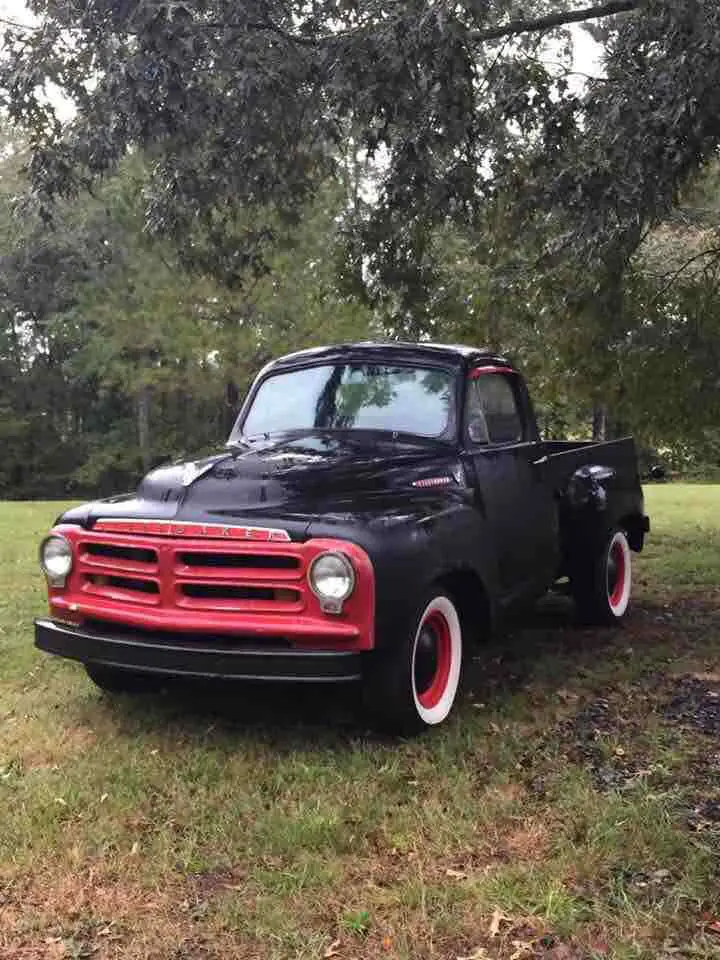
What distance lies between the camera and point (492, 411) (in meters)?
5.60

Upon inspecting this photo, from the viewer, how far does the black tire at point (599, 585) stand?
6.38 meters

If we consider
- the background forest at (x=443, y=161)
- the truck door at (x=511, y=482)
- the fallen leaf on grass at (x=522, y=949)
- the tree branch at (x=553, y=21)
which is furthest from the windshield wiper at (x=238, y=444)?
the tree branch at (x=553, y=21)

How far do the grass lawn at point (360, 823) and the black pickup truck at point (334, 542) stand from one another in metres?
0.39

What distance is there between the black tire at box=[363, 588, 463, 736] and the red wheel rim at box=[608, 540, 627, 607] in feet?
8.13

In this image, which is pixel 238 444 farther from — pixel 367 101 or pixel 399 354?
pixel 367 101

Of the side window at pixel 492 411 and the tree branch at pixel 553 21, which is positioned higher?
the tree branch at pixel 553 21

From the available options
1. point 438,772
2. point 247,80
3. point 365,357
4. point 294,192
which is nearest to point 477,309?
point 294,192

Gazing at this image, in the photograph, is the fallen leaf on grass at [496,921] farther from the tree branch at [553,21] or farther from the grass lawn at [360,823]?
the tree branch at [553,21]

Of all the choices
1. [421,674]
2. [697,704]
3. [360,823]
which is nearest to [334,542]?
[421,674]

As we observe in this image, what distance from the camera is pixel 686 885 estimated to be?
10.1 ft

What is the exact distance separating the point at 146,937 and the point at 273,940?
0.40 m

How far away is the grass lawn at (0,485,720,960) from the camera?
291cm

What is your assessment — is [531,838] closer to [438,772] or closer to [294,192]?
[438,772]

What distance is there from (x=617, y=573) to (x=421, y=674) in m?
2.97
